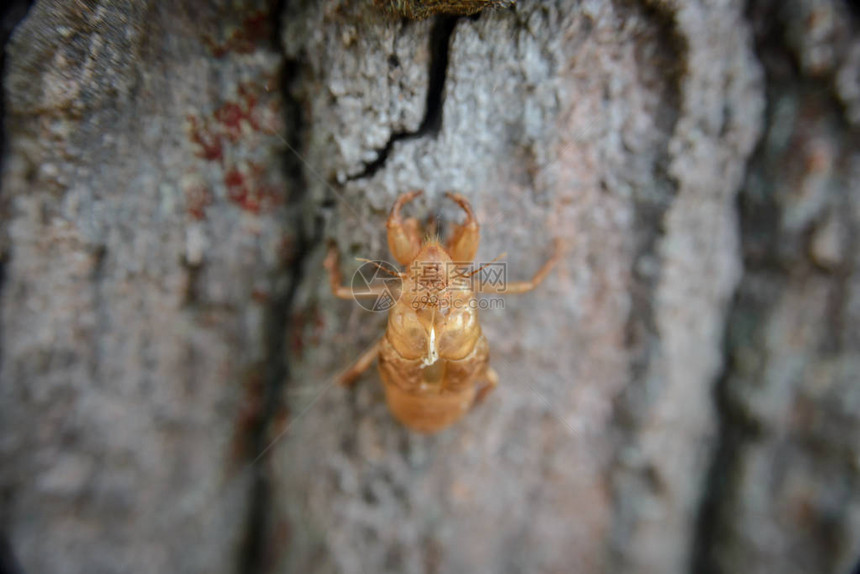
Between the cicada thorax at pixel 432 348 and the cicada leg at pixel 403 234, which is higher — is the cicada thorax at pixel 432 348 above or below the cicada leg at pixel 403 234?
below

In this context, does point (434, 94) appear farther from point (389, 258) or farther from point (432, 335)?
point (432, 335)

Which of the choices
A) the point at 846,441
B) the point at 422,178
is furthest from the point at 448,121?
the point at 846,441

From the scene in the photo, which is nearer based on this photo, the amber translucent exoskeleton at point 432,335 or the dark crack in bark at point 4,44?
the dark crack in bark at point 4,44

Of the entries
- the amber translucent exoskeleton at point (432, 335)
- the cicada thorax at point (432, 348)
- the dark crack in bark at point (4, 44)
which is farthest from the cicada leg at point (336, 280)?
the dark crack in bark at point (4, 44)

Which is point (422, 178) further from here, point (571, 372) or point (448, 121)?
point (571, 372)

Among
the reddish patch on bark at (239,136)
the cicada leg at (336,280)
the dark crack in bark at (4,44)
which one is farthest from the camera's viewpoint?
the cicada leg at (336,280)

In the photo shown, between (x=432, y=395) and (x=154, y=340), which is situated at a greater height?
(x=154, y=340)

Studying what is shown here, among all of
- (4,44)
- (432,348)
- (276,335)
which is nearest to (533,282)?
(432,348)

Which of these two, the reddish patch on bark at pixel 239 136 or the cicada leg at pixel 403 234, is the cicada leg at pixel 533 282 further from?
the reddish patch on bark at pixel 239 136
